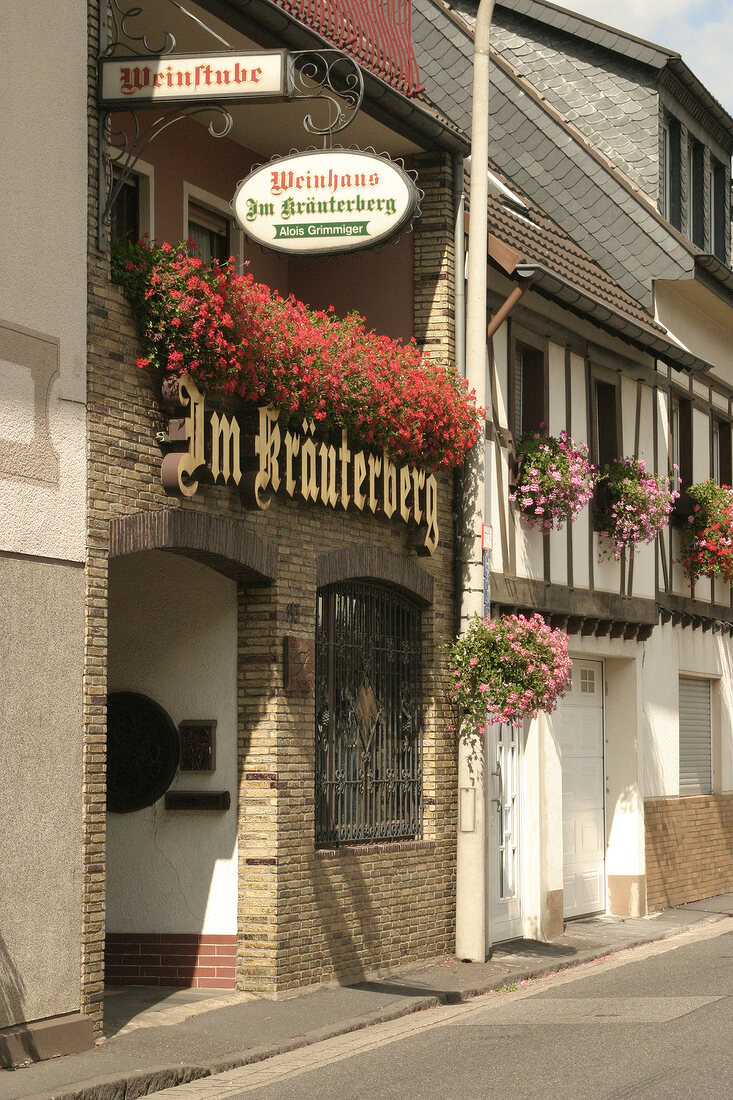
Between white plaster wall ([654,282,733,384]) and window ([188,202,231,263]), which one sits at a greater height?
white plaster wall ([654,282,733,384])

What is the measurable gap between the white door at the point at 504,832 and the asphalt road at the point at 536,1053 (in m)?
2.44

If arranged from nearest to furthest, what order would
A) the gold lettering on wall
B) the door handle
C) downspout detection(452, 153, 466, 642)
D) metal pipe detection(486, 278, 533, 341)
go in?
1. the gold lettering on wall
2. downspout detection(452, 153, 466, 642)
3. metal pipe detection(486, 278, 533, 341)
4. the door handle

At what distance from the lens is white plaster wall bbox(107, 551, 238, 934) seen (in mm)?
11977

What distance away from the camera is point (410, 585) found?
1374 centimetres

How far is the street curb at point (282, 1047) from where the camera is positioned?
332 inches

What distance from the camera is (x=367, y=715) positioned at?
43.8ft

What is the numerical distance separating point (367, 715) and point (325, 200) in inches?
165

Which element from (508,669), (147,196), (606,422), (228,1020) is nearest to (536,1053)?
(228,1020)

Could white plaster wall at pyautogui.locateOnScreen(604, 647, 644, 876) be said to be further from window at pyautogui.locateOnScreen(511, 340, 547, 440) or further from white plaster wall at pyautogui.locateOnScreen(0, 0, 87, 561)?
white plaster wall at pyautogui.locateOnScreen(0, 0, 87, 561)

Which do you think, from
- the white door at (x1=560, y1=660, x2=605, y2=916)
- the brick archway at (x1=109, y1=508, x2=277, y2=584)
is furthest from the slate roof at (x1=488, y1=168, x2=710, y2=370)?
the brick archway at (x1=109, y1=508, x2=277, y2=584)

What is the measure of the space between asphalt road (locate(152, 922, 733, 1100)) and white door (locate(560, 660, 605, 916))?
15.4 ft

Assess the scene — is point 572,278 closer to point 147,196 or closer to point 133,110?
point 147,196

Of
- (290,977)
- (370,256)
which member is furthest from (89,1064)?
(370,256)

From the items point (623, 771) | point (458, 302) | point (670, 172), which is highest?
point (670, 172)
